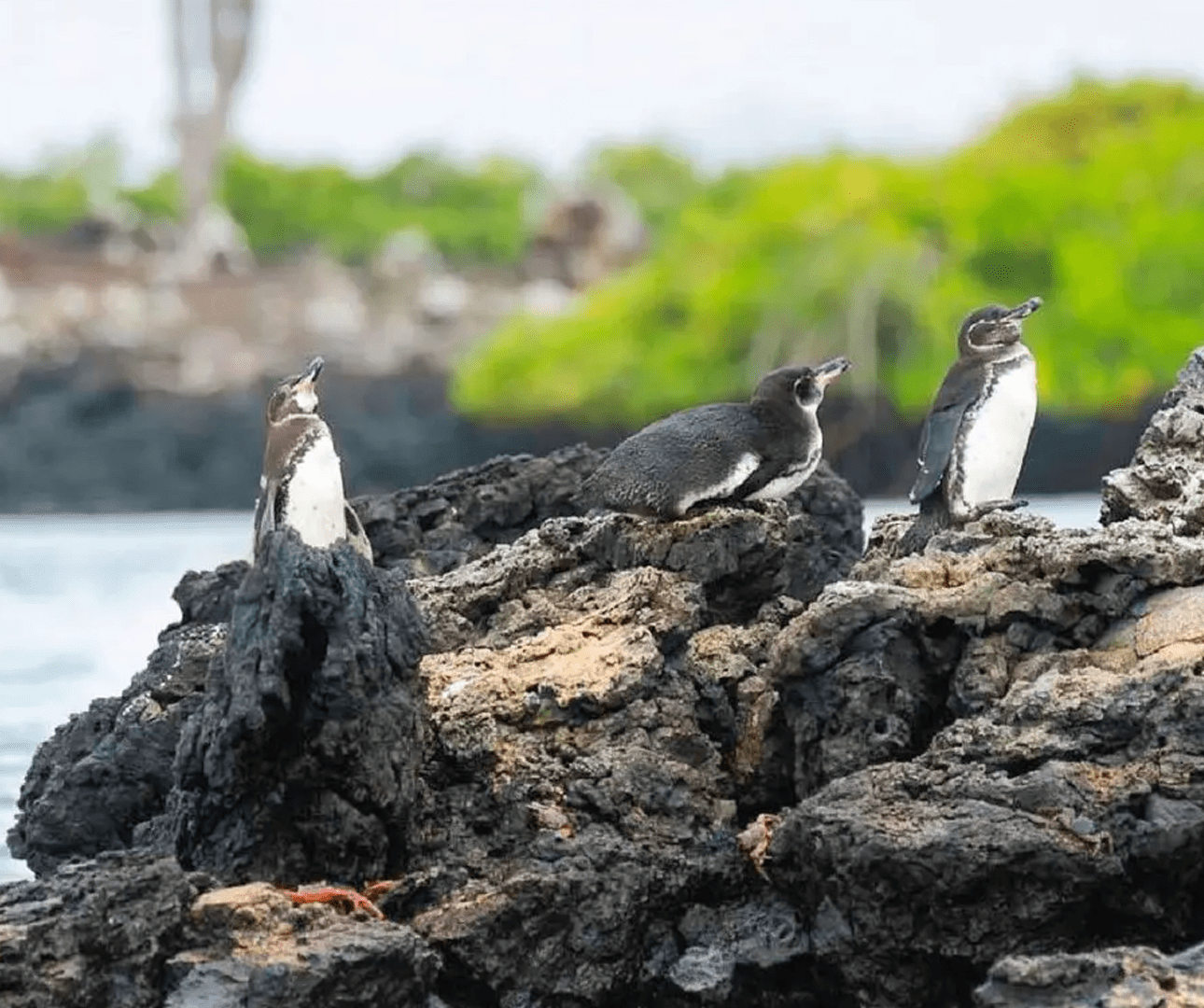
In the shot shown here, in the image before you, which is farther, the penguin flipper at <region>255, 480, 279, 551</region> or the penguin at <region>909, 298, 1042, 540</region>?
the penguin at <region>909, 298, 1042, 540</region>

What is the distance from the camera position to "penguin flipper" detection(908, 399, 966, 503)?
9.06 m

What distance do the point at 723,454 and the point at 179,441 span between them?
34673 mm

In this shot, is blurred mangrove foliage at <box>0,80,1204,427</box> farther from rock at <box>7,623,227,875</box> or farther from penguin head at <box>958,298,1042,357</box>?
rock at <box>7,623,227,875</box>

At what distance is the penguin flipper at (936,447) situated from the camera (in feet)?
29.7

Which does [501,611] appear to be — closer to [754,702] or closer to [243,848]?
[754,702]

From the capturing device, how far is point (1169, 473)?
27.5ft

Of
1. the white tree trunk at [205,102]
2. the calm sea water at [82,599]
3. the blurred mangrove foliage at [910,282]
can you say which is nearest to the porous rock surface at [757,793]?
the calm sea water at [82,599]

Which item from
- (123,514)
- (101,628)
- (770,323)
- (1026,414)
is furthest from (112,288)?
(1026,414)

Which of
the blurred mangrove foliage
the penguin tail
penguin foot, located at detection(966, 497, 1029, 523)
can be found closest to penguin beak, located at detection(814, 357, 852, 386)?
the penguin tail

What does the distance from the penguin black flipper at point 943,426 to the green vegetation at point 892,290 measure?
27.6 metres

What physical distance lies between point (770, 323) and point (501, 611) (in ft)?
108

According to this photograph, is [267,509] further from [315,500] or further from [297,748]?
[297,748]

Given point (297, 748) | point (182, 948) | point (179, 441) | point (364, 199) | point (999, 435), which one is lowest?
point (182, 948)

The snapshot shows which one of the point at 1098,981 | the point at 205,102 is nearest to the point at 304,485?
the point at 1098,981
